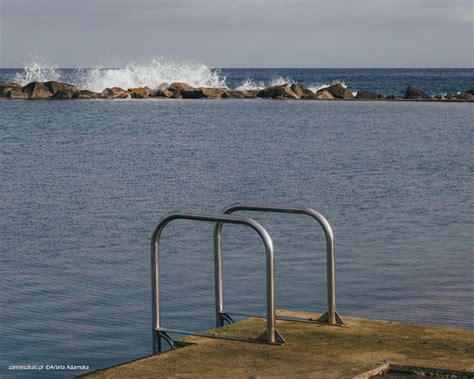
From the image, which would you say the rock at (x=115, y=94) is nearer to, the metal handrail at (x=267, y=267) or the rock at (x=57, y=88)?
the rock at (x=57, y=88)

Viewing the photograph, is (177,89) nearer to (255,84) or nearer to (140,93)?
(140,93)

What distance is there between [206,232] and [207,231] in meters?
0.08

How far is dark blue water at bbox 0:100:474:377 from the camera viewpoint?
8.78 metres

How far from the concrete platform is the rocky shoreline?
165 feet

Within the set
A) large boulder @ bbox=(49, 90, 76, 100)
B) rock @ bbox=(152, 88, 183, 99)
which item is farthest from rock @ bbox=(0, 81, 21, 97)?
rock @ bbox=(152, 88, 183, 99)

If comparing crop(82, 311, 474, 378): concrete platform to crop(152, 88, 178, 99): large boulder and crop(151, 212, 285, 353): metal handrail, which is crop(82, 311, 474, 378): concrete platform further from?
crop(152, 88, 178, 99): large boulder

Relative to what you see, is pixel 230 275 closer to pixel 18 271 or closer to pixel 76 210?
pixel 18 271

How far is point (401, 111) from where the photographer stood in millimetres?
44969

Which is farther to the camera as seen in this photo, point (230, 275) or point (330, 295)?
point (230, 275)

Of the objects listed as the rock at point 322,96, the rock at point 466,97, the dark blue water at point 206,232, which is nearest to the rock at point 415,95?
the rock at point 466,97

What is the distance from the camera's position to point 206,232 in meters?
13.0

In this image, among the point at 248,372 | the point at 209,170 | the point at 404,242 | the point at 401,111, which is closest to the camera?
the point at 248,372

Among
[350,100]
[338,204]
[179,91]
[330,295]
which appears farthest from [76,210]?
[179,91]

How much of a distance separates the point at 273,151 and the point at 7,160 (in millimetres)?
6354
